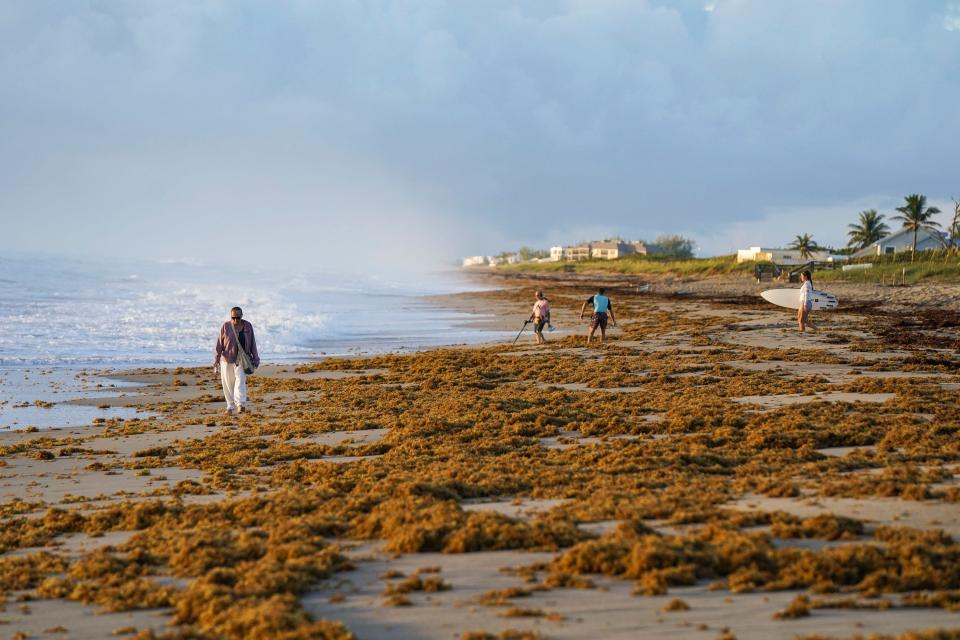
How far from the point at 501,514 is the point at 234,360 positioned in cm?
810

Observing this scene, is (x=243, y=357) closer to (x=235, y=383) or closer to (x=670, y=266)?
(x=235, y=383)

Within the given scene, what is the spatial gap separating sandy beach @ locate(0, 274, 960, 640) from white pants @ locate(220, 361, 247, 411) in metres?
0.51

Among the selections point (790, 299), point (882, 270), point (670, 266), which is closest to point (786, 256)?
point (670, 266)

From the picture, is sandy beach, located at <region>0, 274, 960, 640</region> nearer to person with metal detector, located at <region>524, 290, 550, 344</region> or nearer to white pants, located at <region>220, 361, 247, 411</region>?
white pants, located at <region>220, 361, 247, 411</region>

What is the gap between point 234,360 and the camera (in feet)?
44.8

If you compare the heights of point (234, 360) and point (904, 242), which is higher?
point (904, 242)

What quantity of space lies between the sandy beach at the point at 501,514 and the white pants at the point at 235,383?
507mm

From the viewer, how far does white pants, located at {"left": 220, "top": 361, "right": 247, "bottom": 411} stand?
1362cm

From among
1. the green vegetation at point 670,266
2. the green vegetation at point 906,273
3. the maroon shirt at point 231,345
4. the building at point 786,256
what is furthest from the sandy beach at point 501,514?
the building at point 786,256

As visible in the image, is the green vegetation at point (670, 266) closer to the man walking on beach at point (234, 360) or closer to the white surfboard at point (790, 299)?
the white surfboard at point (790, 299)

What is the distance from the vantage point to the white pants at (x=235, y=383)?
1362 centimetres

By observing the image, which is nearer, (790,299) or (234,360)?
(234,360)

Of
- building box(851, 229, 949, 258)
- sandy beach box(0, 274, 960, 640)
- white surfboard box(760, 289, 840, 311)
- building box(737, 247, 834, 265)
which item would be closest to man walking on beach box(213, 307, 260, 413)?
sandy beach box(0, 274, 960, 640)

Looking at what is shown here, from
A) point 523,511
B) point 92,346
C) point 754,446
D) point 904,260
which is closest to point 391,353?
point 92,346
